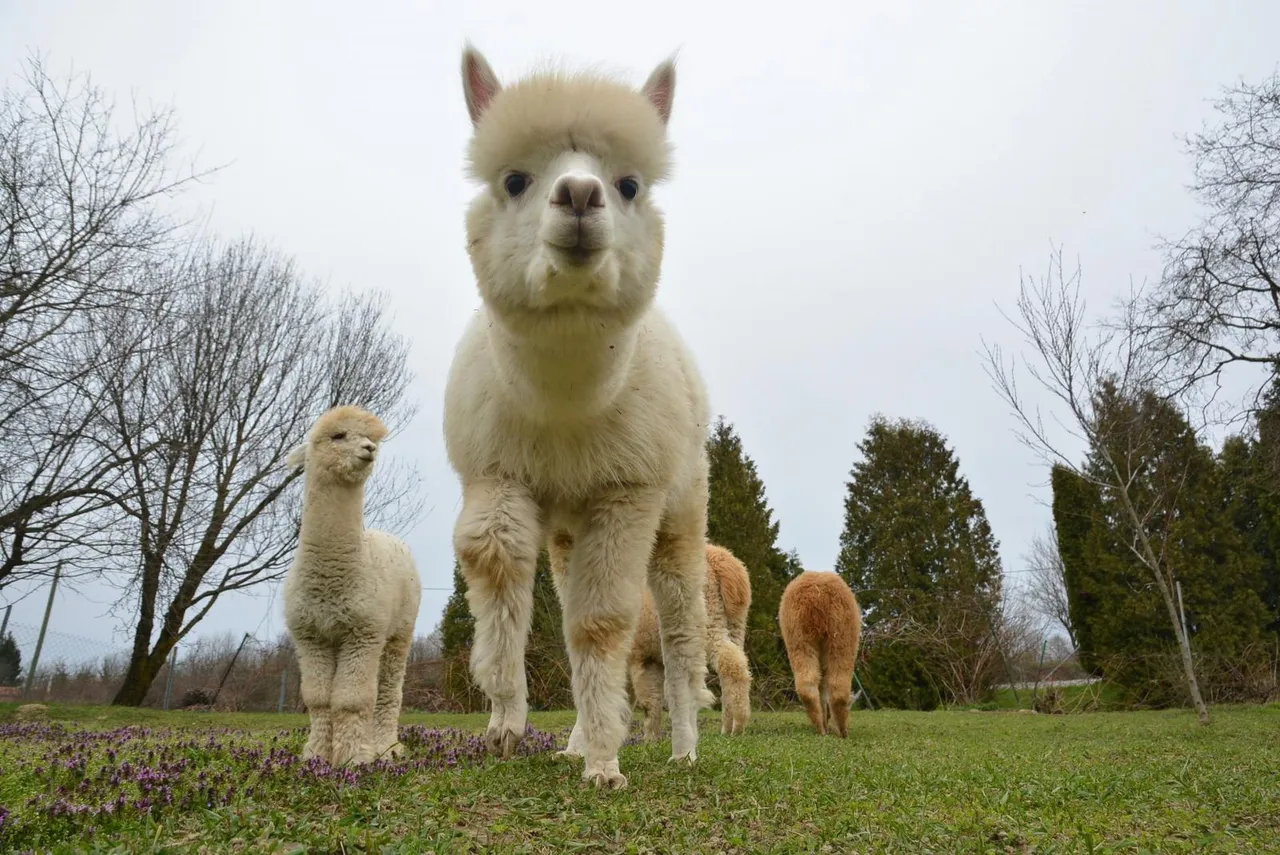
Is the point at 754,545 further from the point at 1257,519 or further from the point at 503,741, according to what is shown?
the point at 503,741

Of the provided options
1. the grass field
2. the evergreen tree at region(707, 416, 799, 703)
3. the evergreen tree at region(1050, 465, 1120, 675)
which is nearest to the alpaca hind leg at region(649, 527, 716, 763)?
the grass field

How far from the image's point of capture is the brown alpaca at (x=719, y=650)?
816 centimetres

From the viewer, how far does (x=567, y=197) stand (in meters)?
2.94

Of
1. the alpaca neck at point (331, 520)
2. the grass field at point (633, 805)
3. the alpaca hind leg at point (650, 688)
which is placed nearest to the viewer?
the grass field at point (633, 805)

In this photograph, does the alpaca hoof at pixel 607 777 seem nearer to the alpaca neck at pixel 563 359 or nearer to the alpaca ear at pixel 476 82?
the alpaca neck at pixel 563 359

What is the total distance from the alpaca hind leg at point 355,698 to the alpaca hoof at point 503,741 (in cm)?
183

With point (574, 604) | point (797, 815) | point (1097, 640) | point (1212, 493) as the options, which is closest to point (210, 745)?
point (574, 604)

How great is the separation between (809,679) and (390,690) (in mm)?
5057

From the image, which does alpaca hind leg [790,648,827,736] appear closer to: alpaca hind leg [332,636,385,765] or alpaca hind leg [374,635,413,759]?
alpaca hind leg [374,635,413,759]

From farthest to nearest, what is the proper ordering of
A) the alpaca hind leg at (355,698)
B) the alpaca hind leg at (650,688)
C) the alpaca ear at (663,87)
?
the alpaca hind leg at (650,688), the alpaca hind leg at (355,698), the alpaca ear at (663,87)

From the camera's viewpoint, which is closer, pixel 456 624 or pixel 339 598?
pixel 339 598

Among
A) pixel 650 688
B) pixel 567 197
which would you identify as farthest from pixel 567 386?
pixel 650 688

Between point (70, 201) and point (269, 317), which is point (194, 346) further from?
point (70, 201)

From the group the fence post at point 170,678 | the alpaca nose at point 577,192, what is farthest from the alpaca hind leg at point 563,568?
the fence post at point 170,678
